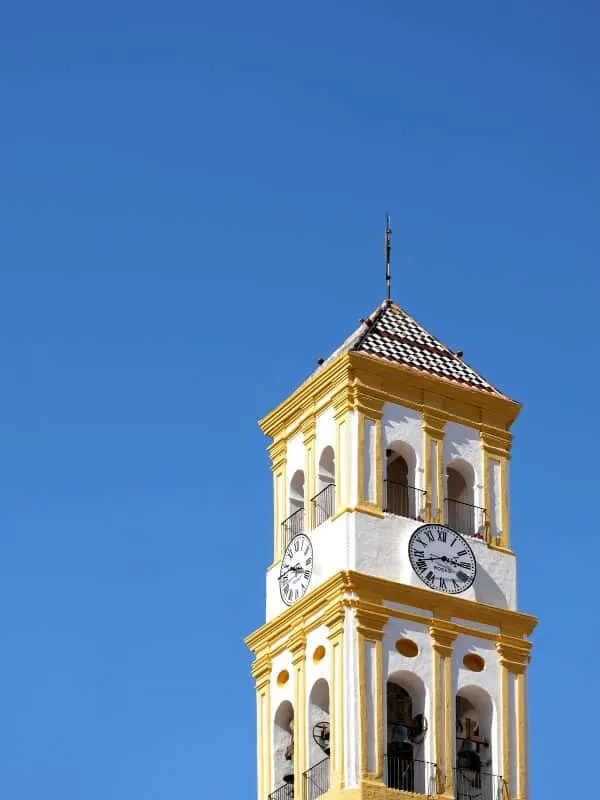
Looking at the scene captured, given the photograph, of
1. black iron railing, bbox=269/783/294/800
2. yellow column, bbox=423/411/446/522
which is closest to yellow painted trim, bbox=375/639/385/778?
black iron railing, bbox=269/783/294/800

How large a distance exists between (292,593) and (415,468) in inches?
163

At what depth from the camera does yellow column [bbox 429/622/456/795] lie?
64.8 m

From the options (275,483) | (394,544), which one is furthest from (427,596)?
(275,483)

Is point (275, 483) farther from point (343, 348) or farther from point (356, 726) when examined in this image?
point (356, 726)

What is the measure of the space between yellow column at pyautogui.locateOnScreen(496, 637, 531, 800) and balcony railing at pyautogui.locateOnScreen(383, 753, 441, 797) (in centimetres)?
213

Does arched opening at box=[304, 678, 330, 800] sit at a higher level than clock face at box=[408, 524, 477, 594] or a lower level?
lower

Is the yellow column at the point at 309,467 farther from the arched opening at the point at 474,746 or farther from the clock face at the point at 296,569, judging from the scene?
the arched opening at the point at 474,746

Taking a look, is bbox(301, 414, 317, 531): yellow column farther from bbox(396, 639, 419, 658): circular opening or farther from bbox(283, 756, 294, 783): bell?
bbox(283, 756, 294, 783): bell

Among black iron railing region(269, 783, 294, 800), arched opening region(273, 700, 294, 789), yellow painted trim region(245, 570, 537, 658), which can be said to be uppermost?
yellow painted trim region(245, 570, 537, 658)

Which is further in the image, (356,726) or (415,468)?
(415,468)

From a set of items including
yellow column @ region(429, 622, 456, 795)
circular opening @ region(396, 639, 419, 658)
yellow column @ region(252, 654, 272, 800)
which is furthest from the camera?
yellow column @ region(252, 654, 272, 800)

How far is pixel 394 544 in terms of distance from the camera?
66688mm

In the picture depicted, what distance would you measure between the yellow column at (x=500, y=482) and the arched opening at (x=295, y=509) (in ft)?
14.6

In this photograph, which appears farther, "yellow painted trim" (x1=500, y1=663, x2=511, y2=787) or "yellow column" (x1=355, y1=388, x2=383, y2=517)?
"yellow column" (x1=355, y1=388, x2=383, y2=517)
